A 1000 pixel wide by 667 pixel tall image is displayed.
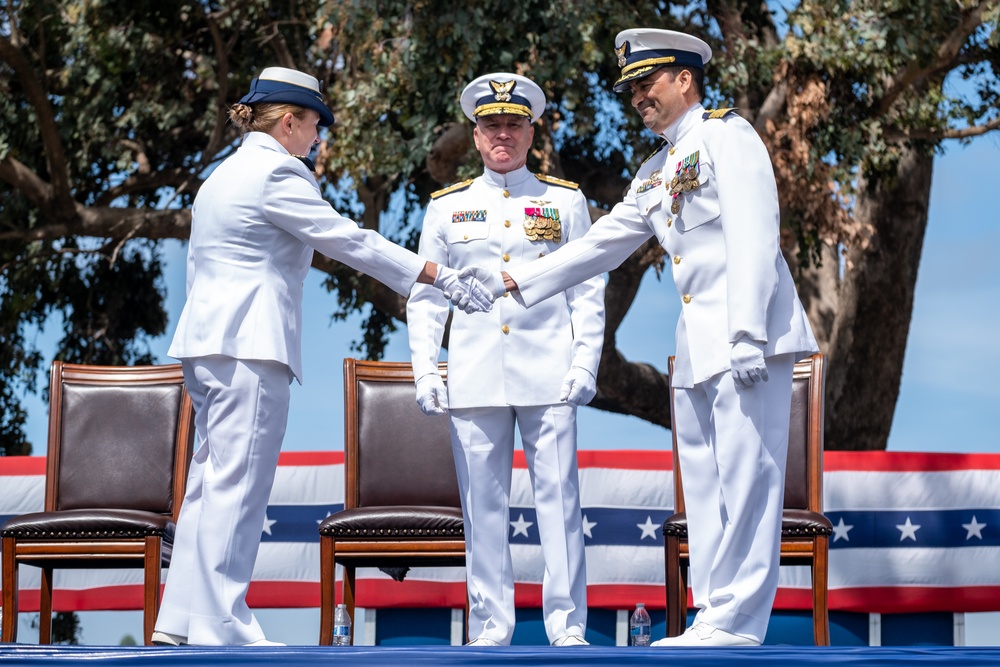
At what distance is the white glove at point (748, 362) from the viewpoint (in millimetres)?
3268

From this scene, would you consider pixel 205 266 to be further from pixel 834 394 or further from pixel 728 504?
pixel 834 394

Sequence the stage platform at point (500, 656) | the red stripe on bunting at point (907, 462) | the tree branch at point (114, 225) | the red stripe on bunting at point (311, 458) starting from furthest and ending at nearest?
1. the tree branch at point (114, 225)
2. the red stripe on bunting at point (311, 458)
3. the red stripe on bunting at point (907, 462)
4. the stage platform at point (500, 656)

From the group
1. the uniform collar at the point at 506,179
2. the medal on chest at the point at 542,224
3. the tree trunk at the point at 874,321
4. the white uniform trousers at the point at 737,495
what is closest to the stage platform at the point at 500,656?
the white uniform trousers at the point at 737,495

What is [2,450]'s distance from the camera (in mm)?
10703

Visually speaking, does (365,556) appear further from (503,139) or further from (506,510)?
(503,139)

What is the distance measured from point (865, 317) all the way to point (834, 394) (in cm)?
74

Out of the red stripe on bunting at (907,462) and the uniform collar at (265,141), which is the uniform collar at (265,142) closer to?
the uniform collar at (265,141)

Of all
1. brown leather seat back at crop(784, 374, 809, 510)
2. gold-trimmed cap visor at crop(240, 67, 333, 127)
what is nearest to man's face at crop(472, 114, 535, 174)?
gold-trimmed cap visor at crop(240, 67, 333, 127)

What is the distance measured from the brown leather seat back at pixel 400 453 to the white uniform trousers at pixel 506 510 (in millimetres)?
660

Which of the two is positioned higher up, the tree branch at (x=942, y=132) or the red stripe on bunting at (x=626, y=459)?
the tree branch at (x=942, y=132)

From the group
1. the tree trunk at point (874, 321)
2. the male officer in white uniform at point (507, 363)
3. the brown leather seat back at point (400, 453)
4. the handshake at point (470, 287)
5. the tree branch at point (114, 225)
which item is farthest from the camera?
the tree trunk at point (874, 321)

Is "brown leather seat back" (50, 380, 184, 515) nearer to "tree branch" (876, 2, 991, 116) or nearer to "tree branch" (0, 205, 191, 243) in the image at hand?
"tree branch" (0, 205, 191, 243)

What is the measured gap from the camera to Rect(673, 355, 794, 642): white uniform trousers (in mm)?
3289

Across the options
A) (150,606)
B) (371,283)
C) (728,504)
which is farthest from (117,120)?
(728,504)
